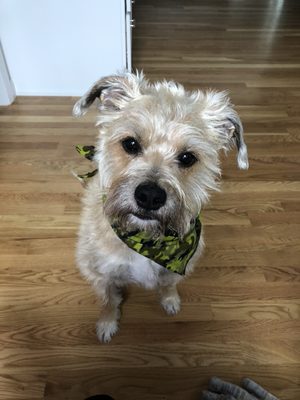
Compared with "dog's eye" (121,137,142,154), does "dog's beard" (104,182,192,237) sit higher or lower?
lower

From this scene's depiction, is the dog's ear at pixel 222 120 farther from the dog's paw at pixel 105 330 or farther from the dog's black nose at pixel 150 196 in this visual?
the dog's paw at pixel 105 330

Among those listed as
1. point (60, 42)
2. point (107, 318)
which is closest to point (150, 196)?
point (107, 318)

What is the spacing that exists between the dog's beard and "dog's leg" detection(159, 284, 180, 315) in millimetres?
625

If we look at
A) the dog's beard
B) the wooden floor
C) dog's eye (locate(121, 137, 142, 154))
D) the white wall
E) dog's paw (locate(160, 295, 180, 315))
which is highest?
dog's eye (locate(121, 137, 142, 154))

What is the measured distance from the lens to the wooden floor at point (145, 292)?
1609mm

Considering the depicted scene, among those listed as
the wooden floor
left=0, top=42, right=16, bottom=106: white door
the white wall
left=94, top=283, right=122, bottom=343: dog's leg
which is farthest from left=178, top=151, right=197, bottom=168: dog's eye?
left=0, top=42, right=16, bottom=106: white door

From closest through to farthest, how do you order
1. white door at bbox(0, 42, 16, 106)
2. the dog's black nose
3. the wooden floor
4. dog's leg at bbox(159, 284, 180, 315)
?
the dog's black nose < the wooden floor < dog's leg at bbox(159, 284, 180, 315) < white door at bbox(0, 42, 16, 106)

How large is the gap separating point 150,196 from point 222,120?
0.51 meters

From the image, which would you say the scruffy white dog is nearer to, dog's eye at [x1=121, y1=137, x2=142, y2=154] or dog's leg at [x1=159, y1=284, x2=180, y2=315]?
dog's eye at [x1=121, y1=137, x2=142, y2=154]

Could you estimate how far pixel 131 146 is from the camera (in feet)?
4.18

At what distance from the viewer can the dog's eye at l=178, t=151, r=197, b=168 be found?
1.28m

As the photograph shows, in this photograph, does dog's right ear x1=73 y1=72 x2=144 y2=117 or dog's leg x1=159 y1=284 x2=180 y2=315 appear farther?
dog's leg x1=159 y1=284 x2=180 y2=315

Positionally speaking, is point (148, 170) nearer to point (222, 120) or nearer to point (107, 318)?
point (222, 120)

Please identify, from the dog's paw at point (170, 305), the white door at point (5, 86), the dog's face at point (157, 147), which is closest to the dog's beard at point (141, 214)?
the dog's face at point (157, 147)
